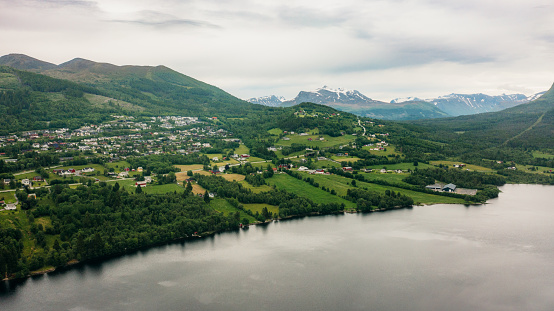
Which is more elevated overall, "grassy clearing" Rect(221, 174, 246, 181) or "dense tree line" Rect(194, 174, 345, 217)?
"grassy clearing" Rect(221, 174, 246, 181)

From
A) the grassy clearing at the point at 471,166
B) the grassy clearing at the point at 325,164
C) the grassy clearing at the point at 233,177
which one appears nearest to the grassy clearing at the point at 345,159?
the grassy clearing at the point at 325,164

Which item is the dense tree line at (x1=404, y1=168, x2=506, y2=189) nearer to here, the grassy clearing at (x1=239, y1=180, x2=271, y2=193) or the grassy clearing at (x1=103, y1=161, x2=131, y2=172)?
the grassy clearing at (x1=239, y1=180, x2=271, y2=193)

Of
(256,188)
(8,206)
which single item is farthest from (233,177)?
(8,206)

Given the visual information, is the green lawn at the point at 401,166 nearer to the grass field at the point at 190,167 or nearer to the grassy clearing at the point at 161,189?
the grass field at the point at 190,167

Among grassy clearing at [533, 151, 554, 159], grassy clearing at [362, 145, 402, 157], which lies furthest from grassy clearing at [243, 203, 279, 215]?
grassy clearing at [533, 151, 554, 159]

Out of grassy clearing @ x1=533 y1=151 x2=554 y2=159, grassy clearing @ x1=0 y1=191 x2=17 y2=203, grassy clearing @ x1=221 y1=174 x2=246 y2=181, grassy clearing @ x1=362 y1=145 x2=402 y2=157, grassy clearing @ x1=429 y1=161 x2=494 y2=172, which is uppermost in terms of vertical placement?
grassy clearing @ x1=533 y1=151 x2=554 y2=159

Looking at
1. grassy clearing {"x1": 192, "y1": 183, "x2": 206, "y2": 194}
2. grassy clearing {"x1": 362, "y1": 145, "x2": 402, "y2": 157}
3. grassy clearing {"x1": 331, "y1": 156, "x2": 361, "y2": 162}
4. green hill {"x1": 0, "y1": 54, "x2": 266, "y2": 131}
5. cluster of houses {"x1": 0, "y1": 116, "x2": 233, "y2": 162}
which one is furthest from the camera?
green hill {"x1": 0, "y1": 54, "x2": 266, "y2": 131}
